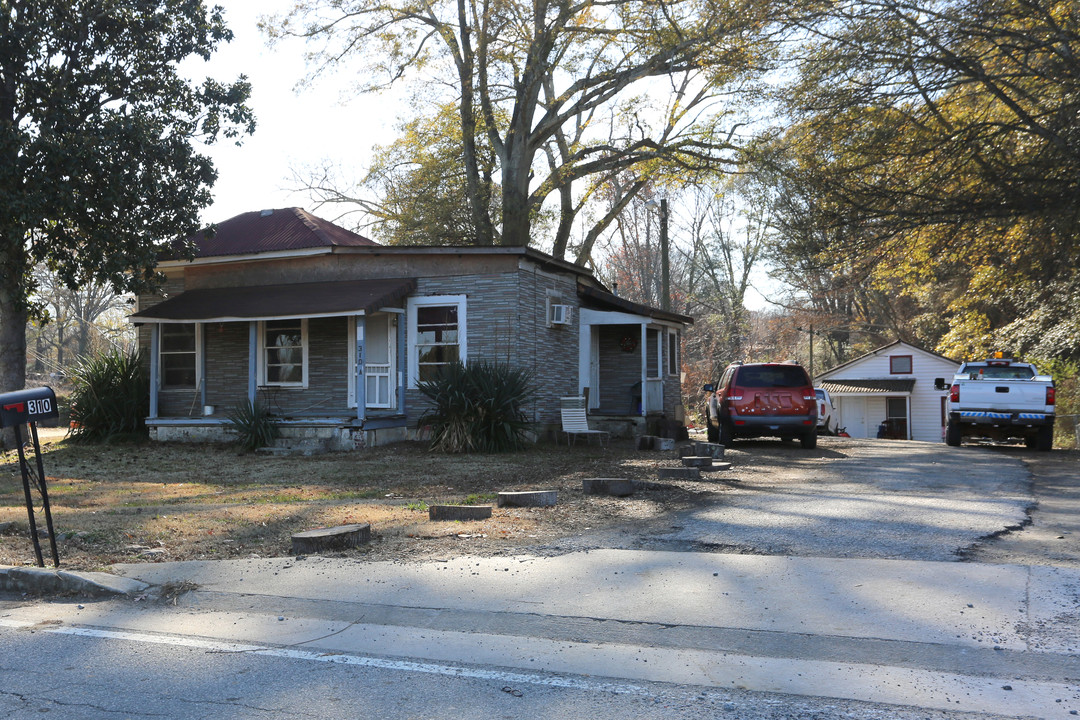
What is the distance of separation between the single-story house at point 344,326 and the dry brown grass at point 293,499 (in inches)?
74.6

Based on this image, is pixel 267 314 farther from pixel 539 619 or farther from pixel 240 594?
pixel 539 619

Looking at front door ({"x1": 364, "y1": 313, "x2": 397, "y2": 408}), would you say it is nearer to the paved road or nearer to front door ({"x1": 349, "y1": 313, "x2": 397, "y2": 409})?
front door ({"x1": 349, "y1": 313, "x2": 397, "y2": 409})

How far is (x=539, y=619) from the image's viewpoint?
5375 mm

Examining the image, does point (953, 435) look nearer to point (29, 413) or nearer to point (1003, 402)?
point (1003, 402)

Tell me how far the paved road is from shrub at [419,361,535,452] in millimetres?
8150

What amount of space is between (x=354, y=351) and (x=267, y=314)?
7.14ft

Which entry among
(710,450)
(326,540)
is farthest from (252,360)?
(326,540)

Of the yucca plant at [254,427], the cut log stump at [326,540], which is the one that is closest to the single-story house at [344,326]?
the yucca plant at [254,427]

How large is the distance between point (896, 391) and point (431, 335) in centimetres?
2729

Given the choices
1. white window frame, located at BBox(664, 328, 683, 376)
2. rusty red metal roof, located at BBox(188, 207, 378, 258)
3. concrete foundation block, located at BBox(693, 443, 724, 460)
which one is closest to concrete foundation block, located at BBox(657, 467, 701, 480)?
concrete foundation block, located at BBox(693, 443, 724, 460)

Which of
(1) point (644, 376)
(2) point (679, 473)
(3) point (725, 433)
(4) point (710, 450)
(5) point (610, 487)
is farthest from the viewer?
(1) point (644, 376)

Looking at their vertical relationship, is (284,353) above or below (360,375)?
above

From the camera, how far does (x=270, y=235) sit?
1989 centimetres

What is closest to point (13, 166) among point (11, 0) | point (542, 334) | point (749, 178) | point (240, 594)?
point (11, 0)
